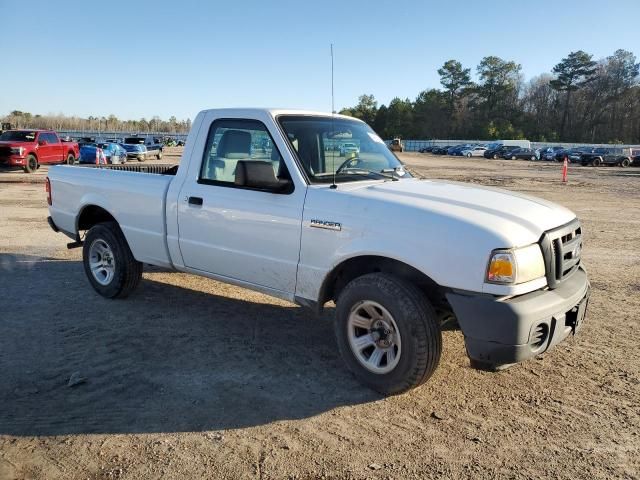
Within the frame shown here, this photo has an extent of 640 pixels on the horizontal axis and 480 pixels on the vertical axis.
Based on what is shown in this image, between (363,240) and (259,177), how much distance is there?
3.17 feet

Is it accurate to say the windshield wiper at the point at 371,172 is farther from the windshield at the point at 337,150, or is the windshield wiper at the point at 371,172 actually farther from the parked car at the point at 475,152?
the parked car at the point at 475,152

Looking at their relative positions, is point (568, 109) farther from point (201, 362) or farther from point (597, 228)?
point (201, 362)

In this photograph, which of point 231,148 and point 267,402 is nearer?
point 267,402

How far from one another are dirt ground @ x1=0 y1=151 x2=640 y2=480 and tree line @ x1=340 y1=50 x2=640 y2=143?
4124 inches

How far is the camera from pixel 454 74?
116 metres

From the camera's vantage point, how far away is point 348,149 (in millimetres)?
4582

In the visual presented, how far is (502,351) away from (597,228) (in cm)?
933

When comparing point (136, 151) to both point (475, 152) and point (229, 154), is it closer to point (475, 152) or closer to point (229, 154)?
point (229, 154)

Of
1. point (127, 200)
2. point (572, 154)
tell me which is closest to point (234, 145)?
point (127, 200)

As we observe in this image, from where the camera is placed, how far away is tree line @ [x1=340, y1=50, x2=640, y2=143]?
104 meters

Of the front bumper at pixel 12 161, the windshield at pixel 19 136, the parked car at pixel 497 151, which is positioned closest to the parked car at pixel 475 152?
the parked car at pixel 497 151

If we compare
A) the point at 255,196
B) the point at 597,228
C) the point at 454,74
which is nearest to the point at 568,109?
the point at 454,74

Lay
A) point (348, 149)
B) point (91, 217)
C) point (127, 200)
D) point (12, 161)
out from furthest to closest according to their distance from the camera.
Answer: point (12, 161), point (91, 217), point (127, 200), point (348, 149)

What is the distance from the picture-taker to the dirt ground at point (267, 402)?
295cm
